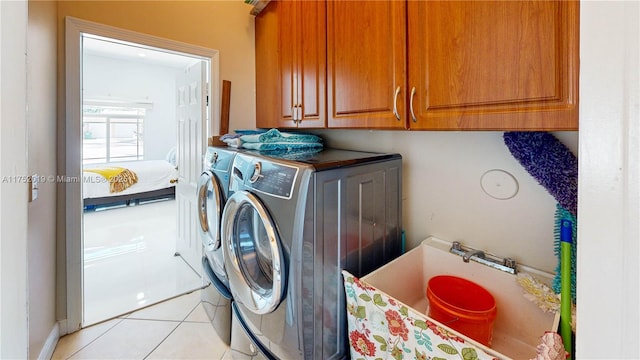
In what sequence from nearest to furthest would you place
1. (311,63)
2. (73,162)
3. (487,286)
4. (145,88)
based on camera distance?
(487,286) < (311,63) < (73,162) < (145,88)

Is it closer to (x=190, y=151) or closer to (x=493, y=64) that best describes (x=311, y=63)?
(x=493, y=64)

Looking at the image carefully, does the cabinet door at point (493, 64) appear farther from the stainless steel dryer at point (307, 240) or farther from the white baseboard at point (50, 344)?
the white baseboard at point (50, 344)

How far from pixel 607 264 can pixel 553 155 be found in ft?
2.83

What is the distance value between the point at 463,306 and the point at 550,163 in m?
0.68

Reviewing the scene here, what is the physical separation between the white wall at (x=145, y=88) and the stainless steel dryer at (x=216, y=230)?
14.3 ft

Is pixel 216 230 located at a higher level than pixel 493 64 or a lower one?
lower

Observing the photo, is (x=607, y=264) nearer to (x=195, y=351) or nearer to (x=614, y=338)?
(x=614, y=338)

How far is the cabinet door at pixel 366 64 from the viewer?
110 cm

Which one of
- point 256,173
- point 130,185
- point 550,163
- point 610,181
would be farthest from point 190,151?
point 130,185

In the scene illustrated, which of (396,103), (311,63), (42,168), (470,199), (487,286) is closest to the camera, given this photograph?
(396,103)

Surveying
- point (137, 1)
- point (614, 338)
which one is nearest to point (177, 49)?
point (137, 1)

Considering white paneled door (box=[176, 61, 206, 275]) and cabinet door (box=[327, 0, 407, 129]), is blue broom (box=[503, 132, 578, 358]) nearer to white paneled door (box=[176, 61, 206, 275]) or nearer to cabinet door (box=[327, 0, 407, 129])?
cabinet door (box=[327, 0, 407, 129])

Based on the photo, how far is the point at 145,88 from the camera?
6070 millimetres

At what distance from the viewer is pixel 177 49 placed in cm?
198
